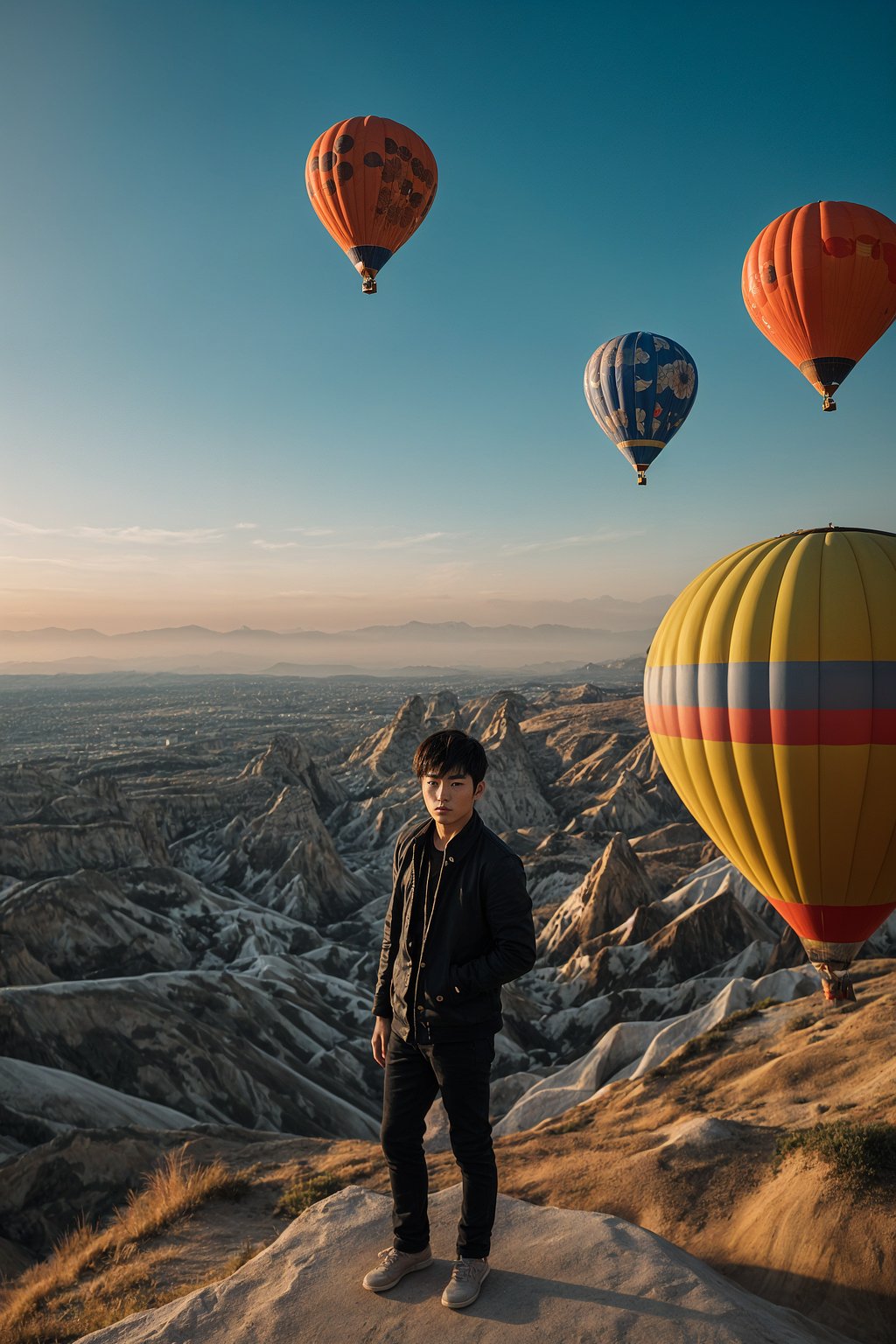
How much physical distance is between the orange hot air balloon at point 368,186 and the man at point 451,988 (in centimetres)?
Result: 2015

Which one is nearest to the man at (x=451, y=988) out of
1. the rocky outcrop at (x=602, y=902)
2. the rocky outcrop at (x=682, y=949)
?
the rocky outcrop at (x=682, y=949)

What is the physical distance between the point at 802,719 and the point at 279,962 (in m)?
36.7

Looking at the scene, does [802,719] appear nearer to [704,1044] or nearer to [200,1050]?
[704,1044]

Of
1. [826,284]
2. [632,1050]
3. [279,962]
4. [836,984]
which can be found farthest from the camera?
[279,962]

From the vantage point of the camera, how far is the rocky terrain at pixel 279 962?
2012 centimetres

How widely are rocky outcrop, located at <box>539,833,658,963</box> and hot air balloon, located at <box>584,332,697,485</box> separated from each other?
28.2 meters

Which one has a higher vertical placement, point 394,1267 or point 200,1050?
point 394,1267

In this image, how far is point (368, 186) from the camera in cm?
2078

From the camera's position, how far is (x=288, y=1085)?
1127 inches

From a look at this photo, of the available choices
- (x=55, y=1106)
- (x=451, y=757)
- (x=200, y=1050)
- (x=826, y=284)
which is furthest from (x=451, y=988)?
(x=200, y=1050)

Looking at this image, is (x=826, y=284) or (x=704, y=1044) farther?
(x=826, y=284)

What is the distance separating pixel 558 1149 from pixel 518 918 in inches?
360

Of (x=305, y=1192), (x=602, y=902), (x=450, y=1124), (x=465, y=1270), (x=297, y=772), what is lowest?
(x=602, y=902)

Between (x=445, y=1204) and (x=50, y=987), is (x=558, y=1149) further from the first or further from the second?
(x=50, y=987)
